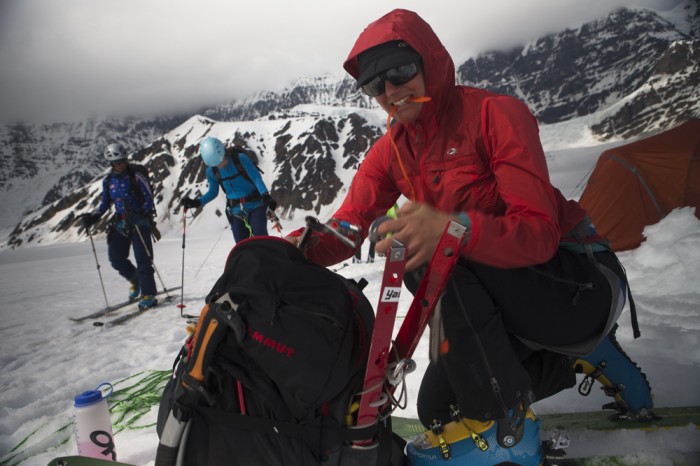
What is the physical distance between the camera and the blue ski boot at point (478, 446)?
170 centimetres

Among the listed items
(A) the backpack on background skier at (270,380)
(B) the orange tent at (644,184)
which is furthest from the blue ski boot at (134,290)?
A: (B) the orange tent at (644,184)

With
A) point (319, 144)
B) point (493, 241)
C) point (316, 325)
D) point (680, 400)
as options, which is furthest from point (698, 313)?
point (319, 144)

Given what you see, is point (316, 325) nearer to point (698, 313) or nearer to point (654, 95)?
point (698, 313)

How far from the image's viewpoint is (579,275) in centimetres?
164

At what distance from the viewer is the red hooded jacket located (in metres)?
1.31

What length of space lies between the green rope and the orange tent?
29.0 feet

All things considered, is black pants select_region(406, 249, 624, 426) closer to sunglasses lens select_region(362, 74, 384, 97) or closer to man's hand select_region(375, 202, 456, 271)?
man's hand select_region(375, 202, 456, 271)

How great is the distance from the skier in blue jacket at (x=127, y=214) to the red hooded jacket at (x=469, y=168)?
20.5 feet

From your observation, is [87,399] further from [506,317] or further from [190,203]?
[190,203]

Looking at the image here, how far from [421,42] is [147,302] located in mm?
6995

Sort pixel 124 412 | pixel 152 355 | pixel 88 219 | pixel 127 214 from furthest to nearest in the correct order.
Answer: pixel 127 214 → pixel 88 219 → pixel 152 355 → pixel 124 412

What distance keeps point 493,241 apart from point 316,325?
0.67 metres

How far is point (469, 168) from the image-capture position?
1.69 meters

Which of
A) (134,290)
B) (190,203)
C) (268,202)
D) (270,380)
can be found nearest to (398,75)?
(270,380)
